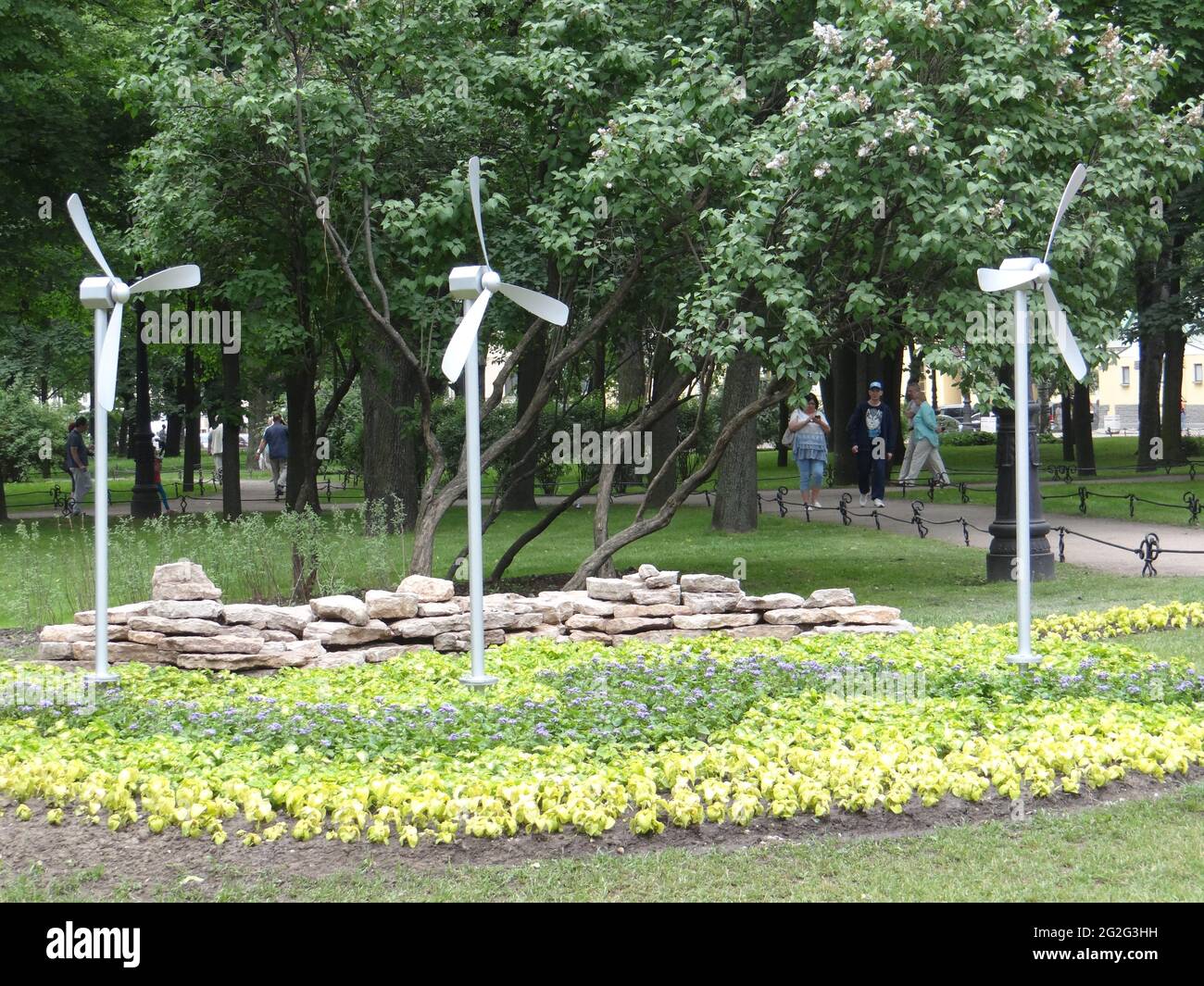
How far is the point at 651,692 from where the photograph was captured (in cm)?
859

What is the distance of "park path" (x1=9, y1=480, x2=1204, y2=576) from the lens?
51.2ft

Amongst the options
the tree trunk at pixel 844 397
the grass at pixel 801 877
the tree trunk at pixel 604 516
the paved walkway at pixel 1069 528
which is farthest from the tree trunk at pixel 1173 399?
the grass at pixel 801 877

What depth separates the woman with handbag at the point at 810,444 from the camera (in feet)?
66.9

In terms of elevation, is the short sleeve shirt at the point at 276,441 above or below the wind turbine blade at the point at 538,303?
below

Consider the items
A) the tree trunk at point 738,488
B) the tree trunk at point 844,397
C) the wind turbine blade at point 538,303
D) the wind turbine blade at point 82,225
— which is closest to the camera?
the wind turbine blade at point 538,303

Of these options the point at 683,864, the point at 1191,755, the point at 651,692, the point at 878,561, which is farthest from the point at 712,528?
the point at 683,864

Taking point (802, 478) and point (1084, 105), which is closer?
point (1084, 105)

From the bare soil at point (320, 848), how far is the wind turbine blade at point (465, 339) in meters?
3.37

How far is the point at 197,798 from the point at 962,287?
8506 millimetres

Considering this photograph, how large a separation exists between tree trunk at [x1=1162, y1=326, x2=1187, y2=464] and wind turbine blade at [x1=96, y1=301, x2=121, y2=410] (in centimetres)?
2597

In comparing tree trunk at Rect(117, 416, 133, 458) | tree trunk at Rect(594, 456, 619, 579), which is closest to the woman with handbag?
tree trunk at Rect(594, 456, 619, 579)

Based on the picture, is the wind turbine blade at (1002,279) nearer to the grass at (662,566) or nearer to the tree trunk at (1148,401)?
the grass at (662,566)
